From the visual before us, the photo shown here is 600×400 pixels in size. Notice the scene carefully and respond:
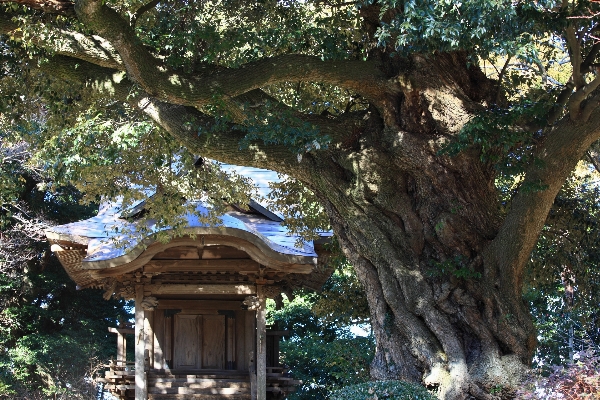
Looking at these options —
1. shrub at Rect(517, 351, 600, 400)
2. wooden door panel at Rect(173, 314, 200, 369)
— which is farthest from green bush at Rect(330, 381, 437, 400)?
wooden door panel at Rect(173, 314, 200, 369)

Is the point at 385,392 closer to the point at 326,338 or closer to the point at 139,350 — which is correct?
the point at 139,350

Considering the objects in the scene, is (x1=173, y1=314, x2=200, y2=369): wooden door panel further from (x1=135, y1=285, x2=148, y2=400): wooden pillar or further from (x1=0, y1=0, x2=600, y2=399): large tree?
(x1=0, y1=0, x2=600, y2=399): large tree

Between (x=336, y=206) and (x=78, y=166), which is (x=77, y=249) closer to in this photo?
(x=78, y=166)

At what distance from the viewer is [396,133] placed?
28.3ft

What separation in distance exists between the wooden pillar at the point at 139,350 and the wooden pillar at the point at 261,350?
1934mm

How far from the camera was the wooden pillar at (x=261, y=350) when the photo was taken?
1324cm

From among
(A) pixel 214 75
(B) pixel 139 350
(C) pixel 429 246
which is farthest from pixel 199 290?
(C) pixel 429 246

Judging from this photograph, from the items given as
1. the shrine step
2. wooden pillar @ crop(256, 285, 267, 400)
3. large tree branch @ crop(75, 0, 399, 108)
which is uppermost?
large tree branch @ crop(75, 0, 399, 108)

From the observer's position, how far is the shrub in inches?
212

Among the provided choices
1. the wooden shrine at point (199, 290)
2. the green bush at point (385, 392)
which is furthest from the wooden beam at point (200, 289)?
the green bush at point (385, 392)

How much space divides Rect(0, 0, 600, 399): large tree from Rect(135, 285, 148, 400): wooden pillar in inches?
154

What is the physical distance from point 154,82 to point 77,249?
5.78 m

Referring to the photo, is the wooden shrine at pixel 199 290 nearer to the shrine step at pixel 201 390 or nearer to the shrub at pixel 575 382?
the shrine step at pixel 201 390

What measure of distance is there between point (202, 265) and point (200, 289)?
0.55 metres
